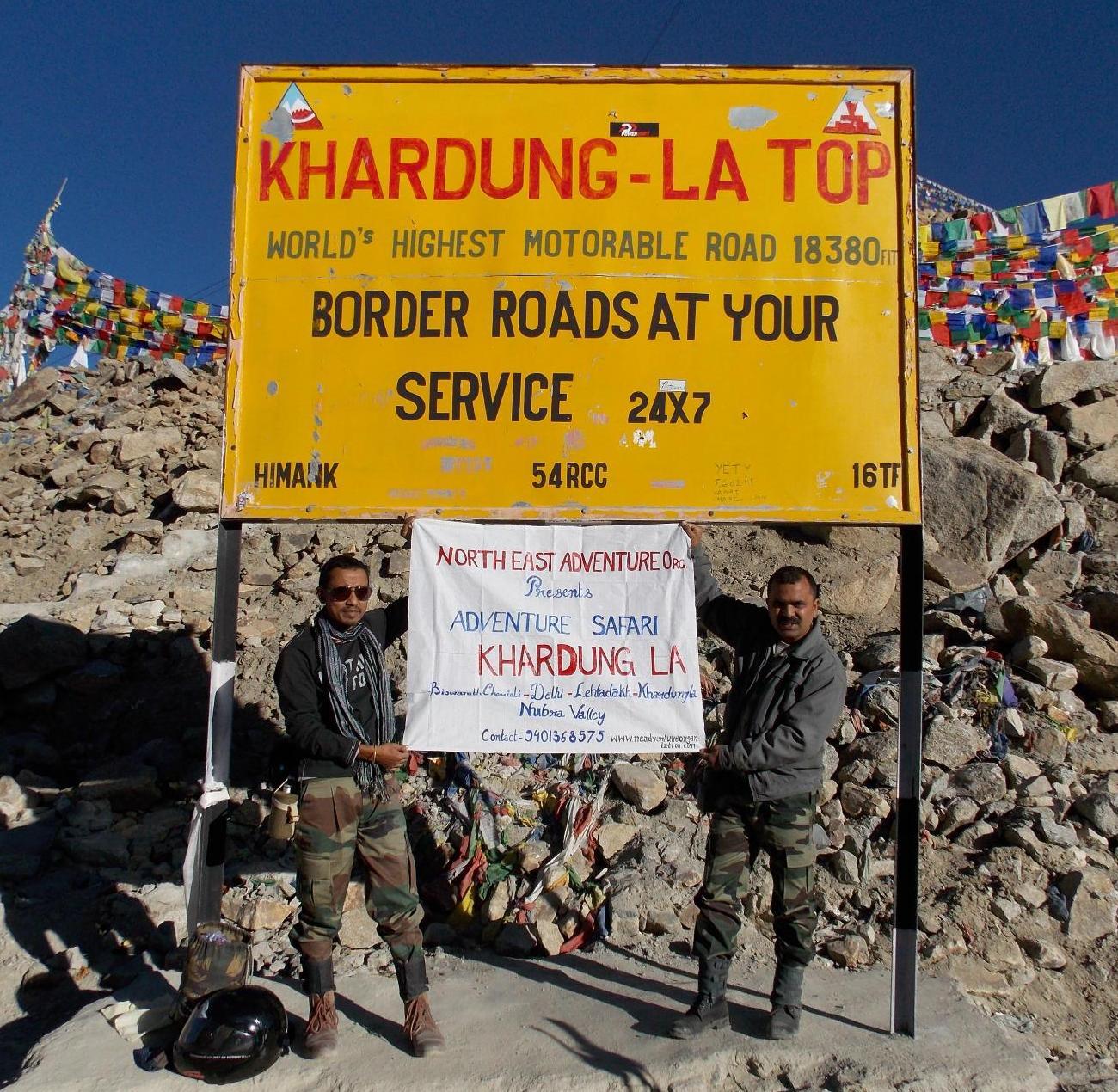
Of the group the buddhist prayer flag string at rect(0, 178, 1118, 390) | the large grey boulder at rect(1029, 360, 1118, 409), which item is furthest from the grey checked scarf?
the buddhist prayer flag string at rect(0, 178, 1118, 390)

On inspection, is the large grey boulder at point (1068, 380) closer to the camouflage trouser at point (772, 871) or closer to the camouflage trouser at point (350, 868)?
the camouflage trouser at point (772, 871)

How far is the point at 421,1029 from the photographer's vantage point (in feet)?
11.6

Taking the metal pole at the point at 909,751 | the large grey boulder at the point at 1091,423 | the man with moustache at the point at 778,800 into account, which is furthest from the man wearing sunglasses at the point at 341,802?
the large grey boulder at the point at 1091,423

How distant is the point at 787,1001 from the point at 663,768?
2.29 meters

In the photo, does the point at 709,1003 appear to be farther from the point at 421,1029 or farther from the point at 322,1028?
the point at 322,1028

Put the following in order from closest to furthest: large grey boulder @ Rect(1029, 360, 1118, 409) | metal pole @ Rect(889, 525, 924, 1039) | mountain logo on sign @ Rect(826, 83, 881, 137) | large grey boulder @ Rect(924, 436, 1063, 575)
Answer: metal pole @ Rect(889, 525, 924, 1039), mountain logo on sign @ Rect(826, 83, 881, 137), large grey boulder @ Rect(924, 436, 1063, 575), large grey boulder @ Rect(1029, 360, 1118, 409)

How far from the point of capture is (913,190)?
12.5 feet

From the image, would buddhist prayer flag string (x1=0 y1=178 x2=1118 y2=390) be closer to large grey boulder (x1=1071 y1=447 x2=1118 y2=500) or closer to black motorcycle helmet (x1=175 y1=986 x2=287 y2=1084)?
large grey boulder (x1=1071 y1=447 x2=1118 y2=500)

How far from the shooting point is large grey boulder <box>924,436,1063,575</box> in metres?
7.93

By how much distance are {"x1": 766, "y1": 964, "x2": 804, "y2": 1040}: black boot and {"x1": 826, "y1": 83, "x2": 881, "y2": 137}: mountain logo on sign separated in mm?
3352

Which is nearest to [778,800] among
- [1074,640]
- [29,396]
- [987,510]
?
[1074,640]

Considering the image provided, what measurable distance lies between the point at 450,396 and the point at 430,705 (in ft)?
4.14

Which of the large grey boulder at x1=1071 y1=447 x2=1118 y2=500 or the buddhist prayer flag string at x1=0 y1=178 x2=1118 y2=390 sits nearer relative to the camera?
the large grey boulder at x1=1071 y1=447 x2=1118 y2=500

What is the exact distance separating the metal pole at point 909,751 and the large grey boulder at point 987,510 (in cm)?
457
